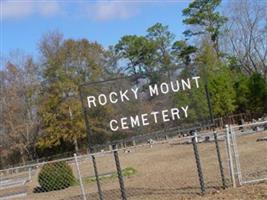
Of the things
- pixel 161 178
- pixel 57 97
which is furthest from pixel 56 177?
pixel 57 97

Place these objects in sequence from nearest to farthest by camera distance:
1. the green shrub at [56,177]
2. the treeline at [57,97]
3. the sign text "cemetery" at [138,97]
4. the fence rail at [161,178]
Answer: the sign text "cemetery" at [138,97] → the fence rail at [161,178] → the green shrub at [56,177] → the treeline at [57,97]

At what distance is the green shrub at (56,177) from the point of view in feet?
62.5

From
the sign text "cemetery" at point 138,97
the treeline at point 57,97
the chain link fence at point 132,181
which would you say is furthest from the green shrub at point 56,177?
the treeline at point 57,97

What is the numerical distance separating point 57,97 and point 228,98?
18.3m

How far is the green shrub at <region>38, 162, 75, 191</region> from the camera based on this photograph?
19.0 metres

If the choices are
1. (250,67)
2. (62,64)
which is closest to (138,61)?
(250,67)

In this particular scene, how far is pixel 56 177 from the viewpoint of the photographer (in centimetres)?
1906

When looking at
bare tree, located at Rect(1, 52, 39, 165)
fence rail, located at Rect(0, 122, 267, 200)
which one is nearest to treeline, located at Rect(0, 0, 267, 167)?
bare tree, located at Rect(1, 52, 39, 165)

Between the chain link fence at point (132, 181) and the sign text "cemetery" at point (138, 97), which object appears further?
the chain link fence at point (132, 181)

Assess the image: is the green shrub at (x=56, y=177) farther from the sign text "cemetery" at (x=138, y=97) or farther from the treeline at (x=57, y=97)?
the treeline at (x=57, y=97)

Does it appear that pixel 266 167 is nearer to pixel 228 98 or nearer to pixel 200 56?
pixel 228 98

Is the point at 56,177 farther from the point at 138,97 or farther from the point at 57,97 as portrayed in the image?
the point at 57,97

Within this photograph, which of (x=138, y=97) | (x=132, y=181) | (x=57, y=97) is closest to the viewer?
(x=138, y=97)

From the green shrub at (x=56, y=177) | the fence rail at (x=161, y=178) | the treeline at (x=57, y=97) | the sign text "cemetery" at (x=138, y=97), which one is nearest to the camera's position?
the sign text "cemetery" at (x=138, y=97)
